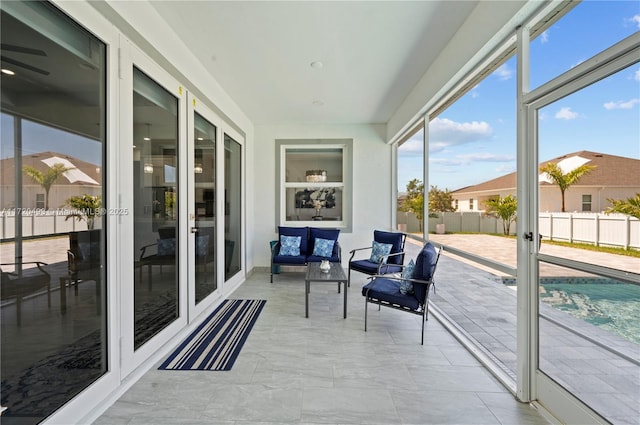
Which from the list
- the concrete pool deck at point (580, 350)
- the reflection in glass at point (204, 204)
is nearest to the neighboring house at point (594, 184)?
the concrete pool deck at point (580, 350)

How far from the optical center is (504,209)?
8.11ft

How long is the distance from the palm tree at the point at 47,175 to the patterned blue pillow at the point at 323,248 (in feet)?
12.6

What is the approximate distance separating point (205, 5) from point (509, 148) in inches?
110

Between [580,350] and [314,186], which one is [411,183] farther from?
[580,350]

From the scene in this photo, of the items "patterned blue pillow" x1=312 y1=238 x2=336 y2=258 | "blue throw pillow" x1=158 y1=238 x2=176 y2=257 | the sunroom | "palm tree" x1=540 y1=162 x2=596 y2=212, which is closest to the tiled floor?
the sunroom

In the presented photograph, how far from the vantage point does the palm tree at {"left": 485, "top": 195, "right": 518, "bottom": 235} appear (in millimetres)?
2277

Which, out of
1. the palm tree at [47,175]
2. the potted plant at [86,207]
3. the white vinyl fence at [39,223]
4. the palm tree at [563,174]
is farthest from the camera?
the potted plant at [86,207]

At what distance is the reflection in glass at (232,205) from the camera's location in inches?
173

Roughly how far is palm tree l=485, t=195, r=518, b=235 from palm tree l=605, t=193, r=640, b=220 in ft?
2.42

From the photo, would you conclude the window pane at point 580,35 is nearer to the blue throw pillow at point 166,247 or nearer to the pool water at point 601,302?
the pool water at point 601,302

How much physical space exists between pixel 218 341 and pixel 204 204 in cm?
166

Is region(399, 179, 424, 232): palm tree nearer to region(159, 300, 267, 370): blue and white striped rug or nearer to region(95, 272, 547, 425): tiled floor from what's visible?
region(95, 272, 547, 425): tiled floor

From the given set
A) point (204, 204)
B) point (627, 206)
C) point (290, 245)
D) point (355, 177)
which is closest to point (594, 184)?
point (627, 206)

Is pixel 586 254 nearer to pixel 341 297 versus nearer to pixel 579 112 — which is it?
pixel 579 112
